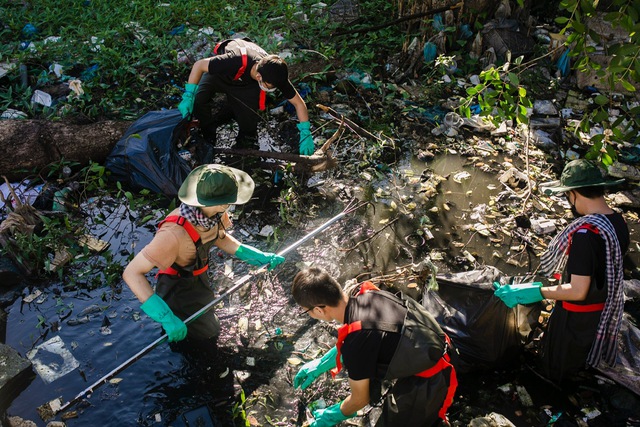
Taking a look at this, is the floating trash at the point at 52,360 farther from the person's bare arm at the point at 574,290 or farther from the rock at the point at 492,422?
the person's bare arm at the point at 574,290

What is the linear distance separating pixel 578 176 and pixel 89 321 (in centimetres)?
342

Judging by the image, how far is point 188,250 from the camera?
9.87 ft

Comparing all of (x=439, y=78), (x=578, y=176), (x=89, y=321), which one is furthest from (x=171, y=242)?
(x=439, y=78)

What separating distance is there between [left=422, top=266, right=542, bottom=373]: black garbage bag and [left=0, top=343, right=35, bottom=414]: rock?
8.86 ft

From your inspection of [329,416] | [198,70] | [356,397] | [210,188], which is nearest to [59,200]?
[198,70]

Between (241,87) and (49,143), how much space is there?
6.19ft

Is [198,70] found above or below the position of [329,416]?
above

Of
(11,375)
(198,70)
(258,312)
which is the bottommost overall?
(258,312)

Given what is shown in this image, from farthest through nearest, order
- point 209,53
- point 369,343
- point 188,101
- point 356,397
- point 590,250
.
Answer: point 209,53, point 188,101, point 590,250, point 356,397, point 369,343

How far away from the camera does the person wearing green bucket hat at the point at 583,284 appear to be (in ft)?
9.16

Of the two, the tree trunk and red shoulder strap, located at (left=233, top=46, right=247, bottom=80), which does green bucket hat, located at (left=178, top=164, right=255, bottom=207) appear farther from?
the tree trunk

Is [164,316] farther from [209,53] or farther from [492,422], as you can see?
[209,53]

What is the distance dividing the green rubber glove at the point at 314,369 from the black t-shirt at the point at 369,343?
536 mm

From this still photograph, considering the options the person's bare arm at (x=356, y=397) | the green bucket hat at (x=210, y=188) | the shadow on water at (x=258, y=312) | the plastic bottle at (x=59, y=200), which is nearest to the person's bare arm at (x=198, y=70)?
the shadow on water at (x=258, y=312)
